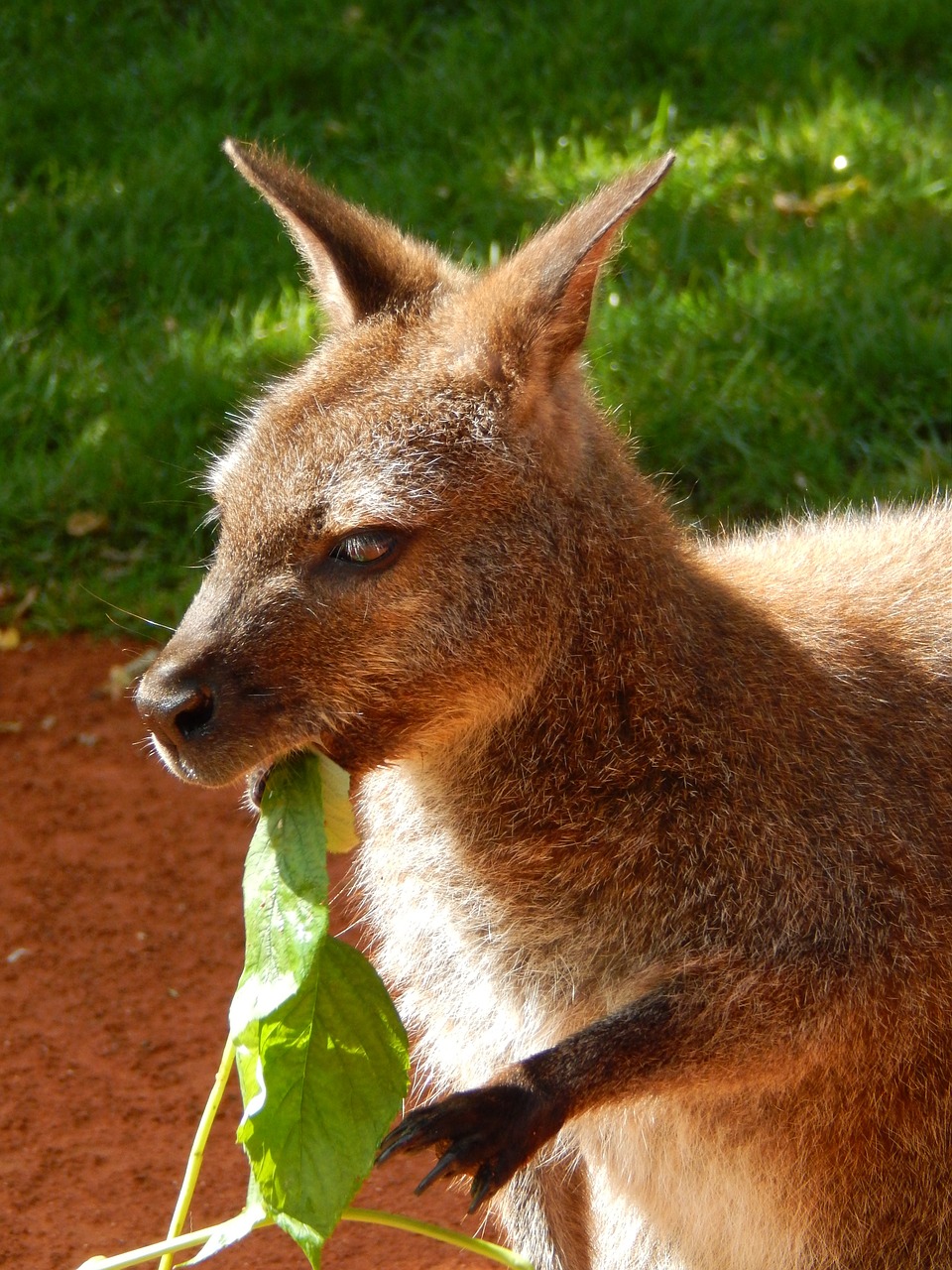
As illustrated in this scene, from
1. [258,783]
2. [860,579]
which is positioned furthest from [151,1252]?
[860,579]

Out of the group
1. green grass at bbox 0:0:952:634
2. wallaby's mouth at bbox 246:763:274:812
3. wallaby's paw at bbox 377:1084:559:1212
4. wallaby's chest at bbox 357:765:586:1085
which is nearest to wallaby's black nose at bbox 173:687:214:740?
wallaby's mouth at bbox 246:763:274:812

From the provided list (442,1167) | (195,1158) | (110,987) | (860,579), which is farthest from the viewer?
(110,987)

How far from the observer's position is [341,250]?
3.06m

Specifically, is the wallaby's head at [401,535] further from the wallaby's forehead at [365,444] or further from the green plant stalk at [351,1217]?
the green plant stalk at [351,1217]

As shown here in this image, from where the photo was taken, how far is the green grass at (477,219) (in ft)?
17.5

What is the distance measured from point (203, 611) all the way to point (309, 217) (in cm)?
83

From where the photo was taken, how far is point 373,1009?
261cm

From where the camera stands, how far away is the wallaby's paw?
249 cm

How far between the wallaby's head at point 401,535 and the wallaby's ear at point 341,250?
0.52 ft

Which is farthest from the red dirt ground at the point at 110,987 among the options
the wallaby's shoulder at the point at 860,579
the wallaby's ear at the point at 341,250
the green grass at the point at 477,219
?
the wallaby's ear at the point at 341,250

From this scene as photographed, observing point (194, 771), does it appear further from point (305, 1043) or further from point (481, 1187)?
point (481, 1187)

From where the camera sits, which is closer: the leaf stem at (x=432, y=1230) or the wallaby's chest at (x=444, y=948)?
the leaf stem at (x=432, y=1230)

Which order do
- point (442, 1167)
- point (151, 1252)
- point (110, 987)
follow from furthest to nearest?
point (110, 987) → point (151, 1252) → point (442, 1167)

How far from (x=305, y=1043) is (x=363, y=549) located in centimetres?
73
